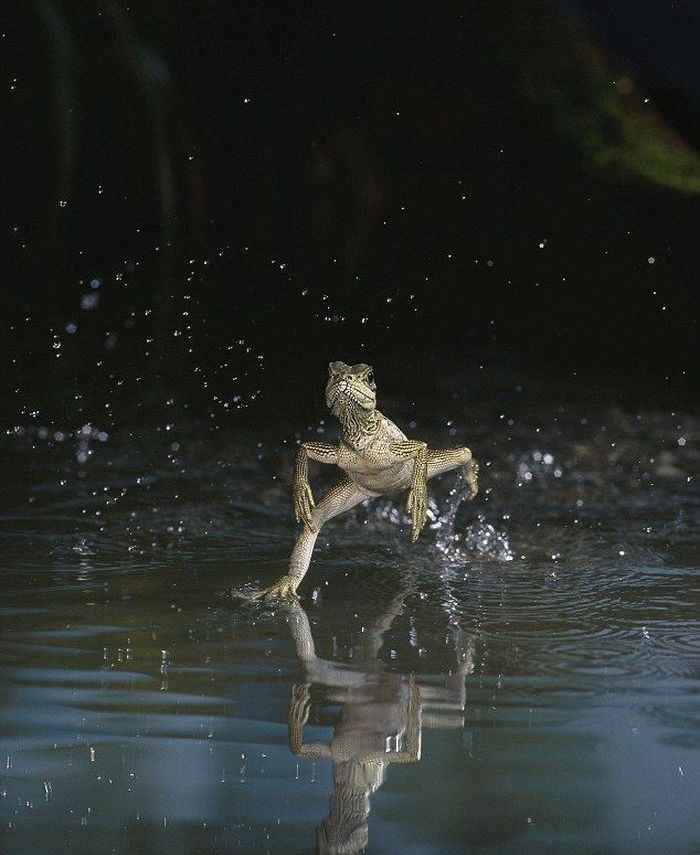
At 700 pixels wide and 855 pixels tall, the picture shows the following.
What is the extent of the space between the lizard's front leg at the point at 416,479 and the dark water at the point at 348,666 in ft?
0.95

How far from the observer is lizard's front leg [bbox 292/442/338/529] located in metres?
5.54

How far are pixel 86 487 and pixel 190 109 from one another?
443 centimetres

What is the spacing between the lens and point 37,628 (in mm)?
4988

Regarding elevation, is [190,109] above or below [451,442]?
above

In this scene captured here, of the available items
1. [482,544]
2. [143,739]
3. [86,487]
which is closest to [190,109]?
[86,487]

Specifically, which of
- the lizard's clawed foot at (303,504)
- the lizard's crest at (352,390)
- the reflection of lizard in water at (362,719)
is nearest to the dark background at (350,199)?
the lizard's clawed foot at (303,504)

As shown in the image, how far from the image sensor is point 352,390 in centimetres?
538

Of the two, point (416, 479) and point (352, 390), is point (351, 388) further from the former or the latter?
point (416, 479)

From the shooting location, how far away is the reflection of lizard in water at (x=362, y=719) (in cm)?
330

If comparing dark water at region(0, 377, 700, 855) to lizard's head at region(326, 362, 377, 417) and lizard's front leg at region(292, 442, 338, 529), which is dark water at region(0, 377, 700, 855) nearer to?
lizard's front leg at region(292, 442, 338, 529)

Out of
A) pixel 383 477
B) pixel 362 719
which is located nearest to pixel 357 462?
pixel 383 477

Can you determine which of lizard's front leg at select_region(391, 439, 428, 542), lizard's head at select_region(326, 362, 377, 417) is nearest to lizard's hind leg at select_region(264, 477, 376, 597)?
lizard's front leg at select_region(391, 439, 428, 542)

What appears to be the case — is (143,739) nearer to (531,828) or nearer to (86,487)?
(531,828)

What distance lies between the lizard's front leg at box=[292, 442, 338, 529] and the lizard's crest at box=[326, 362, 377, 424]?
0.17 m
